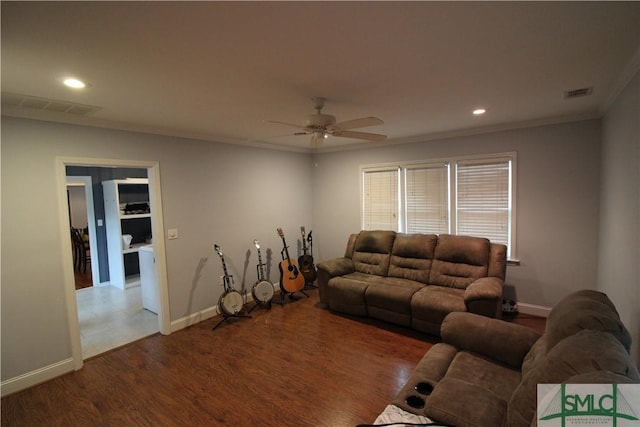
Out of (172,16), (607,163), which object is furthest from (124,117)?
(607,163)

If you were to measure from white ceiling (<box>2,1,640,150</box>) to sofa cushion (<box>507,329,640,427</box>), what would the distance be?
1.51 m

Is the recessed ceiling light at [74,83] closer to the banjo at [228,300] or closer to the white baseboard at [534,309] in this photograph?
the banjo at [228,300]

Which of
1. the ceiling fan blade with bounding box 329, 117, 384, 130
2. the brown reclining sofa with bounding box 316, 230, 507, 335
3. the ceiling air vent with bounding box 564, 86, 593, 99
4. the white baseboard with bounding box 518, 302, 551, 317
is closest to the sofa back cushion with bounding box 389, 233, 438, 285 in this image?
the brown reclining sofa with bounding box 316, 230, 507, 335

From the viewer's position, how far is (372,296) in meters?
3.83

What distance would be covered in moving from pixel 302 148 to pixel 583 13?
4.45 m

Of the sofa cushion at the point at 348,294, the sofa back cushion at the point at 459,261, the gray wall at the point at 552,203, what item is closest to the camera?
the gray wall at the point at 552,203

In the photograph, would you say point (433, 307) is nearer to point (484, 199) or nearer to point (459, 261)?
point (459, 261)

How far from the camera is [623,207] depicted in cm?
240

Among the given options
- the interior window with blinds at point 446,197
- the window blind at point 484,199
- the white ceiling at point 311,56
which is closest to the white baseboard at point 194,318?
the white ceiling at point 311,56

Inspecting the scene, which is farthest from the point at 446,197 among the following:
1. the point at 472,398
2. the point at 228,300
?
the point at 228,300

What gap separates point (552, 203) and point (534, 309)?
139 cm

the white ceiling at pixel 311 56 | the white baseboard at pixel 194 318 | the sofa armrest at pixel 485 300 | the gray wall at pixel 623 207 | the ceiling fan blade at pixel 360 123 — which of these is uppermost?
the white ceiling at pixel 311 56

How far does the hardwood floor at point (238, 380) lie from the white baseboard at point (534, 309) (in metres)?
1.53

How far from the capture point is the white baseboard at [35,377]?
264 centimetres
